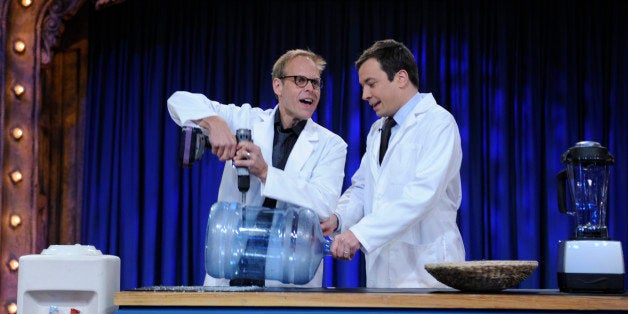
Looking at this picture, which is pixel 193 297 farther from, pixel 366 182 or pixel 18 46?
pixel 18 46

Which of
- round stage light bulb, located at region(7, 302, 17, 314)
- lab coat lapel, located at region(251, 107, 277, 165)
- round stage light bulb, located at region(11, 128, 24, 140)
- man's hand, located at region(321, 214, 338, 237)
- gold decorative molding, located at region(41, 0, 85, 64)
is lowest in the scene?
round stage light bulb, located at region(7, 302, 17, 314)

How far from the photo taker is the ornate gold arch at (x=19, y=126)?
4582mm

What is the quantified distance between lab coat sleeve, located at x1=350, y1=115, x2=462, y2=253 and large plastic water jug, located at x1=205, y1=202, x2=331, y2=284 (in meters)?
0.26

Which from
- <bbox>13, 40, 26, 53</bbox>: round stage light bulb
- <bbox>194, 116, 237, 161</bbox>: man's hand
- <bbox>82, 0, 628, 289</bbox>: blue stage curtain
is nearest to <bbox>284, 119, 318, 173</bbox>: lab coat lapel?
<bbox>194, 116, 237, 161</bbox>: man's hand

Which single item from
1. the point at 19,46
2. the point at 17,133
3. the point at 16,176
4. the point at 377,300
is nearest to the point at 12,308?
the point at 16,176

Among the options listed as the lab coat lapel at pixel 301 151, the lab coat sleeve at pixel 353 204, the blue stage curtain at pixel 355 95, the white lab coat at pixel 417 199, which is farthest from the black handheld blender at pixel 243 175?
the blue stage curtain at pixel 355 95

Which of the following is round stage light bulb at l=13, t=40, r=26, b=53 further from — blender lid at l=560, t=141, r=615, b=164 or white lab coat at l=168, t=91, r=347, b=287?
blender lid at l=560, t=141, r=615, b=164

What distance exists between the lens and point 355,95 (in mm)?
5641

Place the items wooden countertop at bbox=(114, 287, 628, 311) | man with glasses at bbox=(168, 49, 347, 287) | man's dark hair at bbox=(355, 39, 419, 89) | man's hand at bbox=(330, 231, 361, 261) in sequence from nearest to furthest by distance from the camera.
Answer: wooden countertop at bbox=(114, 287, 628, 311), man's hand at bbox=(330, 231, 361, 261), man with glasses at bbox=(168, 49, 347, 287), man's dark hair at bbox=(355, 39, 419, 89)

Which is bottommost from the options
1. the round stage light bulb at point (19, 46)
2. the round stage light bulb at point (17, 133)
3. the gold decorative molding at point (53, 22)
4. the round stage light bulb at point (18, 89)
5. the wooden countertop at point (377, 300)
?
the wooden countertop at point (377, 300)

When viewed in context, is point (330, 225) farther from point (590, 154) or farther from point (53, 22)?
point (53, 22)

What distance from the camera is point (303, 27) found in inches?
224

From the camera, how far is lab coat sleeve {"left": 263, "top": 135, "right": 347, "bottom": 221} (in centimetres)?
250

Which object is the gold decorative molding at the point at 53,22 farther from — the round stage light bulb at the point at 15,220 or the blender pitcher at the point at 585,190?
the blender pitcher at the point at 585,190
